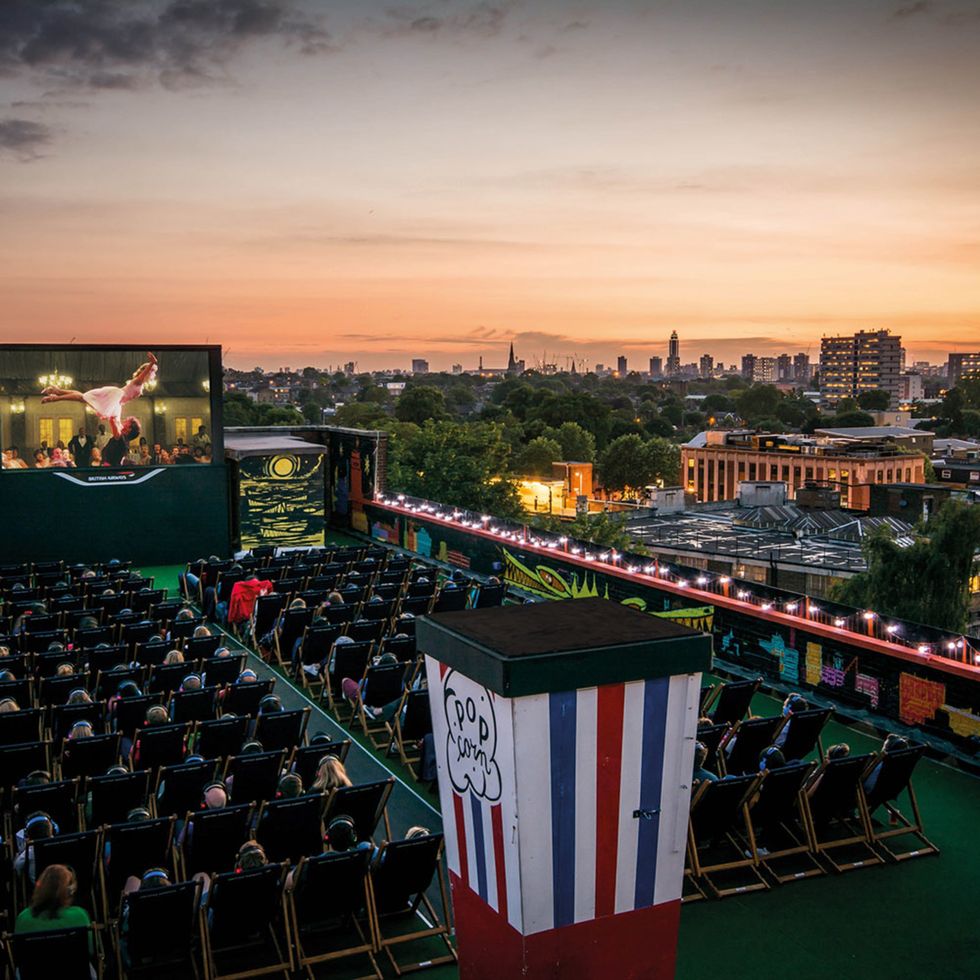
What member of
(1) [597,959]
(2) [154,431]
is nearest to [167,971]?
(1) [597,959]

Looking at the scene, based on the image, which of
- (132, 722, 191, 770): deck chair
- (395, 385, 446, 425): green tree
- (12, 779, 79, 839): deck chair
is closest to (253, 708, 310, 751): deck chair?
(132, 722, 191, 770): deck chair

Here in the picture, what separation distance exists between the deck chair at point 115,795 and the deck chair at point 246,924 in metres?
1.45

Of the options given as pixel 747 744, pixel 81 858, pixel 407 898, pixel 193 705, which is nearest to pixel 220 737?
pixel 193 705

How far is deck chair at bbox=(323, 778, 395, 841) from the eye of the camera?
6730 mm

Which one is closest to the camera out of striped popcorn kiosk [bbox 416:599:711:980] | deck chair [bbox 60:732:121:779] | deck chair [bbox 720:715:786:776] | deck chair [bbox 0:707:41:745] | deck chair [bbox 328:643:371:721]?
striped popcorn kiosk [bbox 416:599:711:980]

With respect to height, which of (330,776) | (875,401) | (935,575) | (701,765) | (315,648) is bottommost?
(875,401)

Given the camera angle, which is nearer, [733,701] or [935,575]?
[733,701]

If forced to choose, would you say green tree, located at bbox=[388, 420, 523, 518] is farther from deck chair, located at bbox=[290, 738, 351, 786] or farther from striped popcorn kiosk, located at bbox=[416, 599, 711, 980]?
striped popcorn kiosk, located at bbox=[416, 599, 711, 980]

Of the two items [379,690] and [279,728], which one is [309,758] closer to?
[279,728]

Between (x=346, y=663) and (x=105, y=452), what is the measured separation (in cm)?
1086

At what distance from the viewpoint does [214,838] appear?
644 cm

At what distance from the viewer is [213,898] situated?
5.65 metres

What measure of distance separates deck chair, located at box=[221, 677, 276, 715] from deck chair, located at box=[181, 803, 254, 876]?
297 centimetres

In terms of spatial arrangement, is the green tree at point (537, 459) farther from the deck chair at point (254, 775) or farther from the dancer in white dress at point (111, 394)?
the deck chair at point (254, 775)
